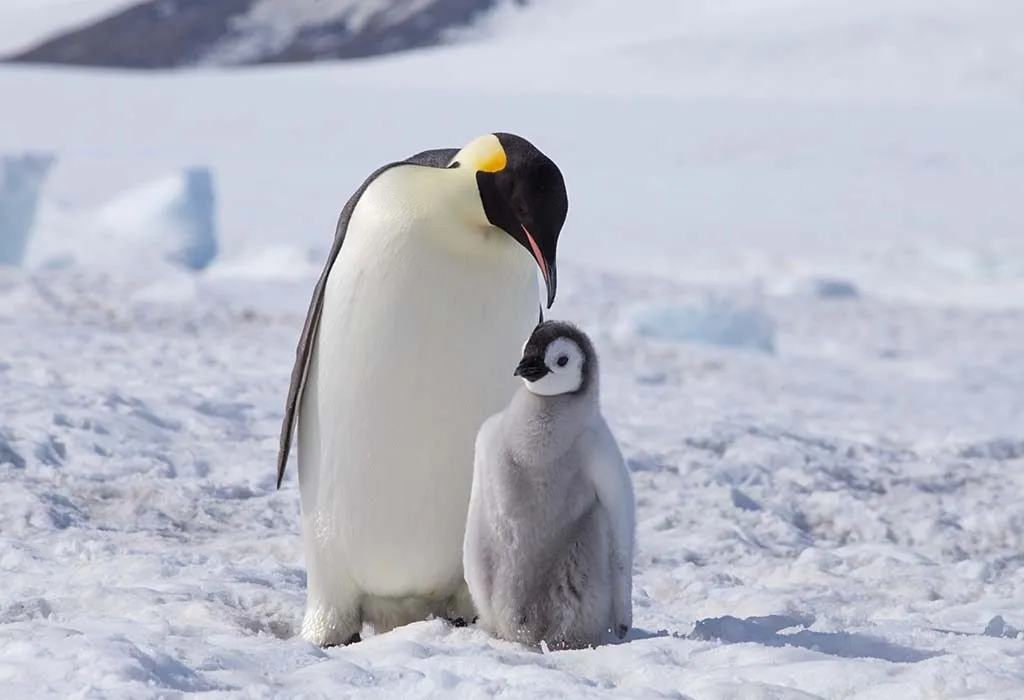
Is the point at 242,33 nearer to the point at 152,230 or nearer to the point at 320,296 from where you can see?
the point at 152,230

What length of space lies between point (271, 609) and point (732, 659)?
1.23 metres

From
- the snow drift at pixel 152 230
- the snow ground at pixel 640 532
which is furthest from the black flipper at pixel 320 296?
the snow drift at pixel 152 230

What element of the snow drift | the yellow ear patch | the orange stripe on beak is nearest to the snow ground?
the orange stripe on beak

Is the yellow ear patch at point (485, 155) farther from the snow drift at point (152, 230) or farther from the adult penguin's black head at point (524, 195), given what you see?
the snow drift at point (152, 230)

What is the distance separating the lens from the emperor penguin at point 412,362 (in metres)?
3.12

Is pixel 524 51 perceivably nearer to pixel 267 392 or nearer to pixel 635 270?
pixel 635 270

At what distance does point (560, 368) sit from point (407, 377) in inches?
18.4

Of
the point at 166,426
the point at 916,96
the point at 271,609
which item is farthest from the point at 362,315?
the point at 916,96

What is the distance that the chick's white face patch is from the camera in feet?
9.20

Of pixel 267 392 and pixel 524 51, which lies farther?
pixel 524 51

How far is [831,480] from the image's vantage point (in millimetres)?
5953

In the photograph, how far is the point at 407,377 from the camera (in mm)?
3170

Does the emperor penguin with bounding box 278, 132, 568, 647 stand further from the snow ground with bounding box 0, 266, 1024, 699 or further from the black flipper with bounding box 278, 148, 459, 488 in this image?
the snow ground with bounding box 0, 266, 1024, 699

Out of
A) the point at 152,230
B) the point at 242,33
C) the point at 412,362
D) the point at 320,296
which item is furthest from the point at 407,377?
the point at 242,33
